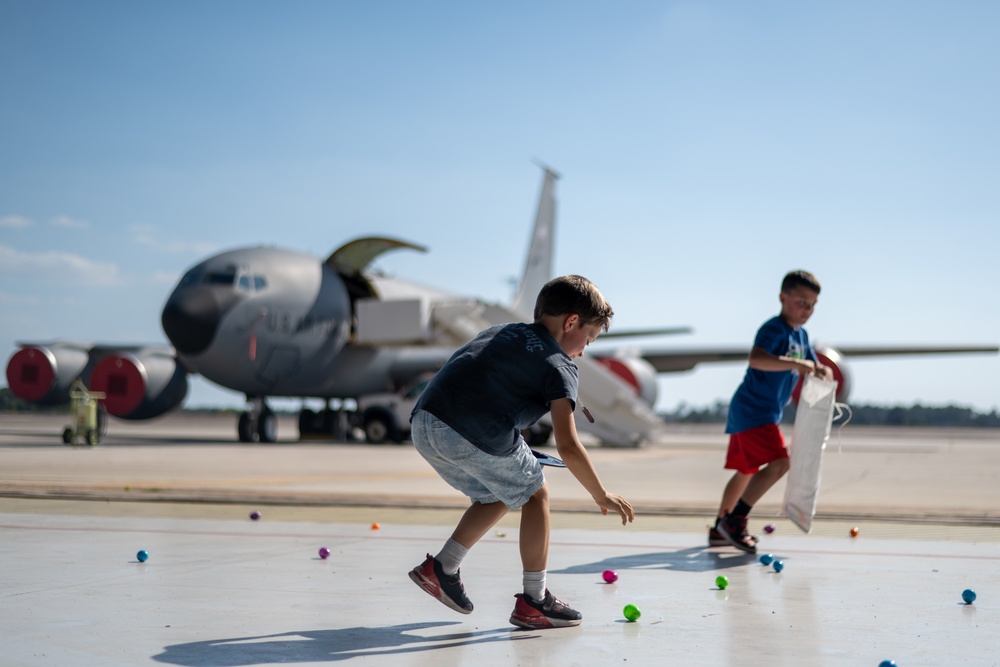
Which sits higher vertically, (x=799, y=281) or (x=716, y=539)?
(x=799, y=281)

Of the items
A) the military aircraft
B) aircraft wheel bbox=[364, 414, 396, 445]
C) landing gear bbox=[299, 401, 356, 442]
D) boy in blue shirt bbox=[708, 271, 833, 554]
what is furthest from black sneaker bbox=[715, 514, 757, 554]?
landing gear bbox=[299, 401, 356, 442]

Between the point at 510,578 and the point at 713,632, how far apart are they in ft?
4.42

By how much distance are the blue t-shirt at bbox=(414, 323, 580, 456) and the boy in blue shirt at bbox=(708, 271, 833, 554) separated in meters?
2.56

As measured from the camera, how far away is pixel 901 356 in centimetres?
2834

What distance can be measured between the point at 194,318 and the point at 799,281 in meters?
15.7

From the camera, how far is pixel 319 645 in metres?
2.99

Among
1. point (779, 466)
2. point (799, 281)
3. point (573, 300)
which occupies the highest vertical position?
point (799, 281)

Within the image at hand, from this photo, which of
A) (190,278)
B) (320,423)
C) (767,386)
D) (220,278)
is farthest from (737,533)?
(320,423)

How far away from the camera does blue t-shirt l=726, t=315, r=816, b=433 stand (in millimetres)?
5812

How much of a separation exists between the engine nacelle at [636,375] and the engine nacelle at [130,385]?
1158 centimetres

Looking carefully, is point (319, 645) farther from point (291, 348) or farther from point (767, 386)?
point (291, 348)

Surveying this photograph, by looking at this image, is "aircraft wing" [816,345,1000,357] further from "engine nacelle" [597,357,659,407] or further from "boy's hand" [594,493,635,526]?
"boy's hand" [594,493,635,526]

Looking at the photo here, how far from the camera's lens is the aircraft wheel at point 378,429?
23469 millimetres

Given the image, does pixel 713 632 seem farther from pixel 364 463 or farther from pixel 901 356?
pixel 901 356
